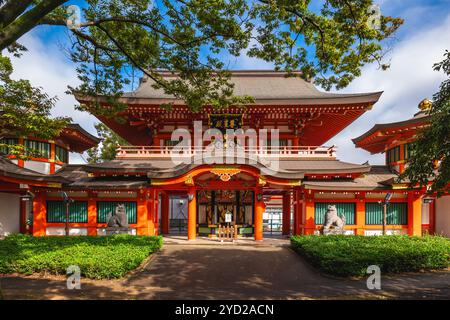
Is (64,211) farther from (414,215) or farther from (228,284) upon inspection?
(414,215)

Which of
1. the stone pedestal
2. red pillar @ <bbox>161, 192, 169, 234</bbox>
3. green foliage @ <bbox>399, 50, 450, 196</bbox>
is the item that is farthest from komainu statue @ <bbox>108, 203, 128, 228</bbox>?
green foliage @ <bbox>399, 50, 450, 196</bbox>

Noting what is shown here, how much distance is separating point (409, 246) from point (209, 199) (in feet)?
38.7

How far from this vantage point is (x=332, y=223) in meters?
15.8

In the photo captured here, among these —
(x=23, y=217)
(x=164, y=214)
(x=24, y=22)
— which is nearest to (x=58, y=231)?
(x=23, y=217)

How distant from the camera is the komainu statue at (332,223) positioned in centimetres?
1570

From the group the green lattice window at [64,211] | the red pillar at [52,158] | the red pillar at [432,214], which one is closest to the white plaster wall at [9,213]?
the red pillar at [52,158]

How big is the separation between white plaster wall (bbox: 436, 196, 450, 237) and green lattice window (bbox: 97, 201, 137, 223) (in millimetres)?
18990

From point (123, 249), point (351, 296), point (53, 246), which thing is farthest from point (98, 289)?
point (351, 296)

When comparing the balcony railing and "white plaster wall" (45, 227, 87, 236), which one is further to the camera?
the balcony railing

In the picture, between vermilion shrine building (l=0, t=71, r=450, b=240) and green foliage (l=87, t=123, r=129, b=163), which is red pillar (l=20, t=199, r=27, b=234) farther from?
green foliage (l=87, t=123, r=129, b=163)

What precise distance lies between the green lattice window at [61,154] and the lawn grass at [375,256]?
17.6 m

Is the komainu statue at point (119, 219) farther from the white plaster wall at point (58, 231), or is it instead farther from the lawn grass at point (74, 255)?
the lawn grass at point (74, 255)

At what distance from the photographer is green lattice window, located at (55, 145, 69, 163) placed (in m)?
20.4

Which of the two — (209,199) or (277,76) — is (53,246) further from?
(277,76)
